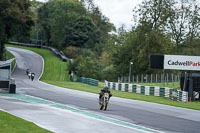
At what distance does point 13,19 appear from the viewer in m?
67.4

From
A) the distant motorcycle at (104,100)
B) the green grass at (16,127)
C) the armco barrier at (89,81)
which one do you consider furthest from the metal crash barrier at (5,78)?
the armco barrier at (89,81)

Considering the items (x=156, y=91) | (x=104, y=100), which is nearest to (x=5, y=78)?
(x=104, y=100)

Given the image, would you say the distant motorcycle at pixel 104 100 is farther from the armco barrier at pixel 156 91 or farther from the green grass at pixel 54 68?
the green grass at pixel 54 68

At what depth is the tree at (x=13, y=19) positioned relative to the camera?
6619 cm

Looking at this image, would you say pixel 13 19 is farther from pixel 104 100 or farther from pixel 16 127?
pixel 16 127

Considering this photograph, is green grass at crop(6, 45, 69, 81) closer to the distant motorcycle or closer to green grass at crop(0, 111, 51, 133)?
the distant motorcycle

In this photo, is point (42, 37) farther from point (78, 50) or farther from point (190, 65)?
point (190, 65)

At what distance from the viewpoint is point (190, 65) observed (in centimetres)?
3941

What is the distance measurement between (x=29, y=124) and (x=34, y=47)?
312ft

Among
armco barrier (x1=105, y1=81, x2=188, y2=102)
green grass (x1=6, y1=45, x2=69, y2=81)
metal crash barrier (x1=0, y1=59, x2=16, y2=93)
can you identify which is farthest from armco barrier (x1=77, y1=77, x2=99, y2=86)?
metal crash barrier (x1=0, y1=59, x2=16, y2=93)

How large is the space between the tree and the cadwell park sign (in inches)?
1310

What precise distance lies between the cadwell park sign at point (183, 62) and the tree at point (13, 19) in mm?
33266

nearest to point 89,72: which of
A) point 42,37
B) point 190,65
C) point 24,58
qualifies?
point 24,58

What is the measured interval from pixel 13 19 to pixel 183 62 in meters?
35.7
